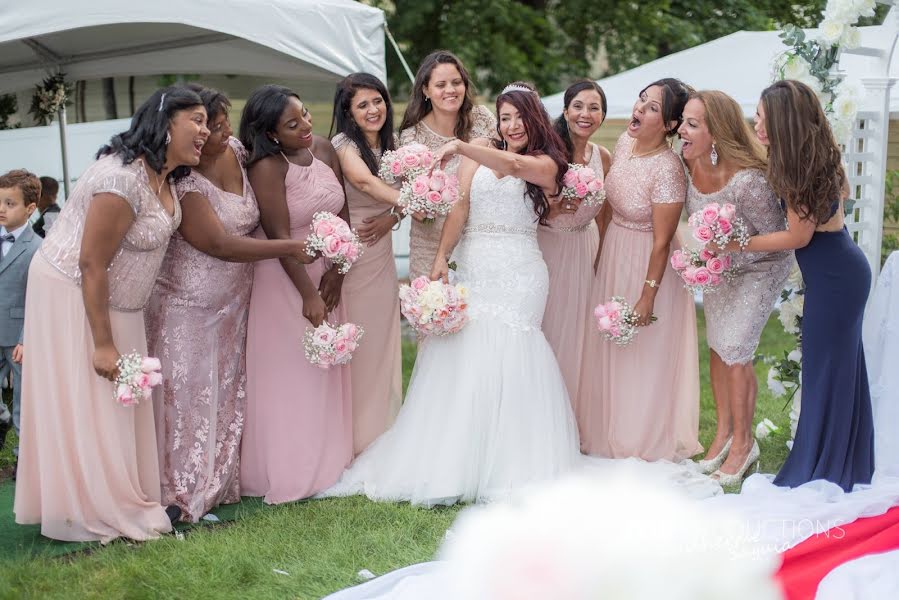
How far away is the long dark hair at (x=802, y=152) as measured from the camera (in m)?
4.58

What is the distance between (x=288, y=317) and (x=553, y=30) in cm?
1135

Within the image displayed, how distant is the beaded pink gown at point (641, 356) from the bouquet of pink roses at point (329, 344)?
1.61 m

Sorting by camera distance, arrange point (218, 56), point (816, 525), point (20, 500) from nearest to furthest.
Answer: point (816, 525) < point (20, 500) < point (218, 56)

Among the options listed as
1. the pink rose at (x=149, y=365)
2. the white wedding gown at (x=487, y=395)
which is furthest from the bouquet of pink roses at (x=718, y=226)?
the pink rose at (x=149, y=365)

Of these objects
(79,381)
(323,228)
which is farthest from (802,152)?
(79,381)

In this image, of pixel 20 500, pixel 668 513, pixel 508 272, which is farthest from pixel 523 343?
pixel 668 513

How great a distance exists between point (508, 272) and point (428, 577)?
82.5 inches

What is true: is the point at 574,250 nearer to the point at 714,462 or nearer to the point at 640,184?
the point at 640,184

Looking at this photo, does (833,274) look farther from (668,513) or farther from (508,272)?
(668,513)

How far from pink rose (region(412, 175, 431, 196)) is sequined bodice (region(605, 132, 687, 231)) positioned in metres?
1.24

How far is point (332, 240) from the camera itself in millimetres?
4887

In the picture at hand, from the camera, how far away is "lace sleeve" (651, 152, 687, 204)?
214 inches

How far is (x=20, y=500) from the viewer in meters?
4.55

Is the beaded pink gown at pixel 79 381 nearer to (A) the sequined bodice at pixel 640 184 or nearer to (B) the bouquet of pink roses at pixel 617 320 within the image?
(B) the bouquet of pink roses at pixel 617 320
